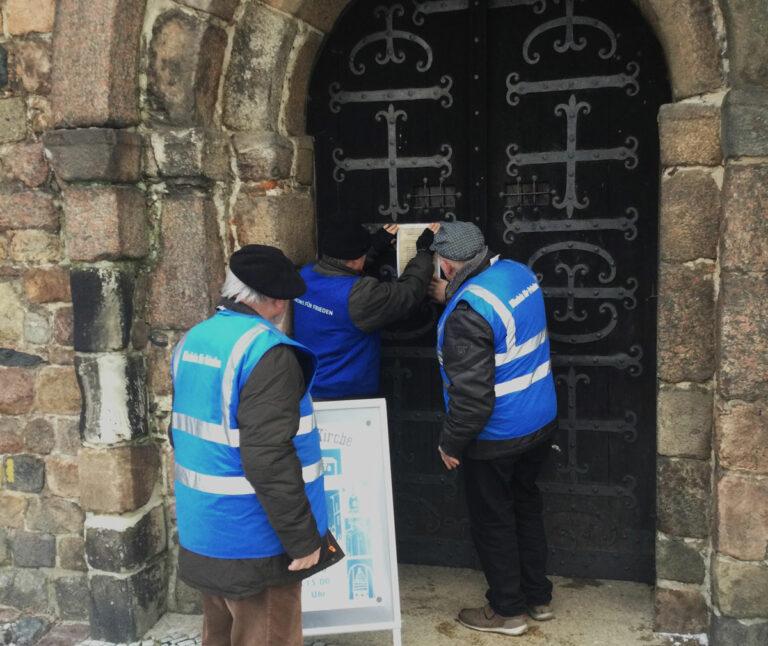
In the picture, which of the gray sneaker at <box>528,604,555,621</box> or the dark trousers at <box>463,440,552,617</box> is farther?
the gray sneaker at <box>528,604,555,621</box>

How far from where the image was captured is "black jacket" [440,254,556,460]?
3.62 metres

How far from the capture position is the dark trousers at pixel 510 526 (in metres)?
3.90

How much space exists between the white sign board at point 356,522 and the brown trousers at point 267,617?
0.63 metres

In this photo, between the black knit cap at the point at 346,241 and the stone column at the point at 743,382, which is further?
the black knit cap at the point at 346,241

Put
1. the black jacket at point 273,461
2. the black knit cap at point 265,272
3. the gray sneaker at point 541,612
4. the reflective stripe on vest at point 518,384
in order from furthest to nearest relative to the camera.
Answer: the gray sneaker at point 541,612 → the reflective stripe on vest at point 518,384 → the black knit cap at point 265,272 → the black jacket at point 273,461

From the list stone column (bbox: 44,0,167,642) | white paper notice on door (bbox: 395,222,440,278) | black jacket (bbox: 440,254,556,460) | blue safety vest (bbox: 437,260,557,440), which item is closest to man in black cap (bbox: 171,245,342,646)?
black jacket (bbox: 440,254,556,460)

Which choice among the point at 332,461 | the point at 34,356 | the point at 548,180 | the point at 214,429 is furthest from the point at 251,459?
the point at 548,180

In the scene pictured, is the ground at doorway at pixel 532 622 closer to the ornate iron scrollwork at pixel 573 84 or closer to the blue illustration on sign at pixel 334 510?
the blue illustration on sign at pixel 334 510

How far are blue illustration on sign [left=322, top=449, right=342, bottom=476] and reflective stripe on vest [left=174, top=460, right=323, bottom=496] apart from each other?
0.71 meters

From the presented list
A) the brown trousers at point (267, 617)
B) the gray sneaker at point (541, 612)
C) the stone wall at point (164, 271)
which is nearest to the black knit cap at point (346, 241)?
the stone wall at point (164, 271)

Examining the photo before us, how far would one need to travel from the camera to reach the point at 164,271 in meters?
4.03

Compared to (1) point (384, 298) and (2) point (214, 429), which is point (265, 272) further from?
(1) point (384, 298)

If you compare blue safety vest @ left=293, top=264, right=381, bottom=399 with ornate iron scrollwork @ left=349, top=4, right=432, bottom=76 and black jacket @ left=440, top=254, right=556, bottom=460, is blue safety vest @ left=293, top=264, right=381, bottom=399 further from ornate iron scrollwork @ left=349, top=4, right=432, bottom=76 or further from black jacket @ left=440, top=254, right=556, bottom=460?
ornate iron scrollwork @ left=349, top=4, right=432, bottom=76

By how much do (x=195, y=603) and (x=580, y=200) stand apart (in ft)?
8.67
